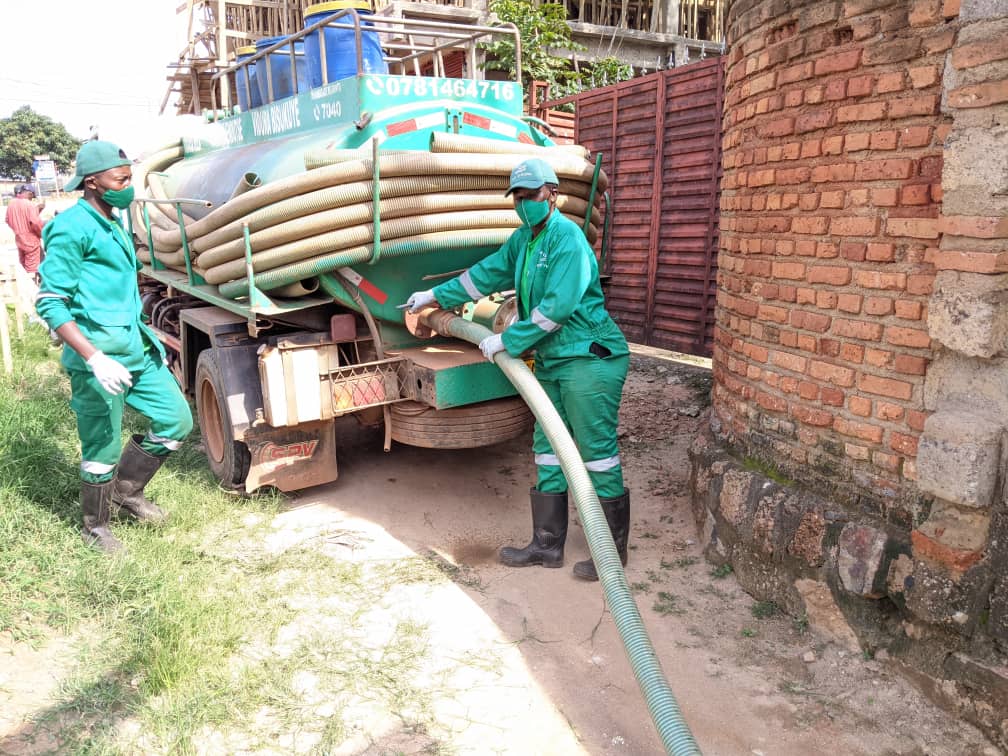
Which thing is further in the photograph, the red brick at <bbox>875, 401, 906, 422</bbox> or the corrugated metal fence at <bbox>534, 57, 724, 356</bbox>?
the corrugated metal fence at <bbox>534, 57, 724, 356</bbox>

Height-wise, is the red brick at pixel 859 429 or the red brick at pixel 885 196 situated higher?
the red brick at pixel 885 196

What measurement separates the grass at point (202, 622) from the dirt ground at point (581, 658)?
8 centimetres

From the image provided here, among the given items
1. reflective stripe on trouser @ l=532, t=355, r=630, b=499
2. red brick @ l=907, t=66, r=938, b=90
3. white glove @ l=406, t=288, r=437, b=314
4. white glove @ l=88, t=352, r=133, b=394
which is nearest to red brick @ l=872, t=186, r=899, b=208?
red brick @ l=907, t=66, r=938, b=90

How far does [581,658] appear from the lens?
3043mm

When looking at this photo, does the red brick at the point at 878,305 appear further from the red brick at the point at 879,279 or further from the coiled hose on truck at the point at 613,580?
the coiled hose on truck at the point at 613,580

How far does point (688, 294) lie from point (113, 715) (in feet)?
19.7

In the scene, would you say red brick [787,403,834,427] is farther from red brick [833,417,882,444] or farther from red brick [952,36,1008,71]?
A: red brick [952,36,1008,71]

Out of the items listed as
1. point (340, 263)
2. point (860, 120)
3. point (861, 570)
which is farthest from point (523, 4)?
point (861, 570)

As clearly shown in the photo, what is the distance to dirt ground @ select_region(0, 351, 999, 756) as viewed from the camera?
258cm

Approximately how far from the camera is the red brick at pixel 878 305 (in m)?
2.78

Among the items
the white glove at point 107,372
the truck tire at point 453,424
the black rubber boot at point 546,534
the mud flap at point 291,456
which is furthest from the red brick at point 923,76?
the white glove at point 107,372

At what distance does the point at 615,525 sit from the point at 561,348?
2.96 feet

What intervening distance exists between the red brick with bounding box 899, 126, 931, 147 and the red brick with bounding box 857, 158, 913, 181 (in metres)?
0.06

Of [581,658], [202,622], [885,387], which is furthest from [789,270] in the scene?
[202,622]
